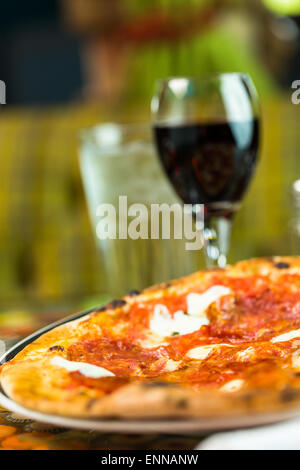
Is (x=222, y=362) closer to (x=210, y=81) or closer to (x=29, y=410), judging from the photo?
(x=29, y=410)

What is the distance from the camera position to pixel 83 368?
305 mm

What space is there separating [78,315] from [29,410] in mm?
133

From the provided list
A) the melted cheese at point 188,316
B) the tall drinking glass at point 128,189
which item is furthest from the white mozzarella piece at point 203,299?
the tall drinking glass at point 128,189

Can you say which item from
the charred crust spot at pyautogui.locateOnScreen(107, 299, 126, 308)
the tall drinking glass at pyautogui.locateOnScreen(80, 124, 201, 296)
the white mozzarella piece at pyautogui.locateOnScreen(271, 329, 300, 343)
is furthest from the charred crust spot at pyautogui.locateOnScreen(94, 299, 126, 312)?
the tall drinking glass at pyautogui.locateOnScreen(80, 124, 201, 296)

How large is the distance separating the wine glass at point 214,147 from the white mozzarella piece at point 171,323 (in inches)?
6.2

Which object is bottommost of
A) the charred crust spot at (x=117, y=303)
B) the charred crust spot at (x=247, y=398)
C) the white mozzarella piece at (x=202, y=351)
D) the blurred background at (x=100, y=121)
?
the charred crust spot at (x=247, y=398)

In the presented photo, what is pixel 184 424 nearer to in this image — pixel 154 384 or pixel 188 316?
pixel 154 384

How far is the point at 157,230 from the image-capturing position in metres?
0.76

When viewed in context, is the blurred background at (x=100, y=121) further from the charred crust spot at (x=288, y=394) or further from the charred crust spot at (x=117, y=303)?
the charred crust spot at (x=288, y=394)

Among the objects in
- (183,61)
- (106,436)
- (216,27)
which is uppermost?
(216,27)

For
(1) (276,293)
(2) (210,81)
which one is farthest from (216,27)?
(1) (276,293)

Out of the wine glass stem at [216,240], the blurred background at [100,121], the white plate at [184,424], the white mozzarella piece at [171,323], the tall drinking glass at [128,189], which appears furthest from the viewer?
the blurred background at [100,121]

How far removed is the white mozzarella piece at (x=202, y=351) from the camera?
1.08 ft

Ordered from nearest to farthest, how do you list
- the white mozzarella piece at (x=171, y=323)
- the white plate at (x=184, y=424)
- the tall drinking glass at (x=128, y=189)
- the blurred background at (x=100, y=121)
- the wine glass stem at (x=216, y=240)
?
the white plate at (x=184, y=424)
the white mozzarella piece at (x=171, y=323)
the wine glass stem at (x=216, y=240)
the tall drinking glass at (x=128, y=189)
the blurred background at (x=100, y=121)
